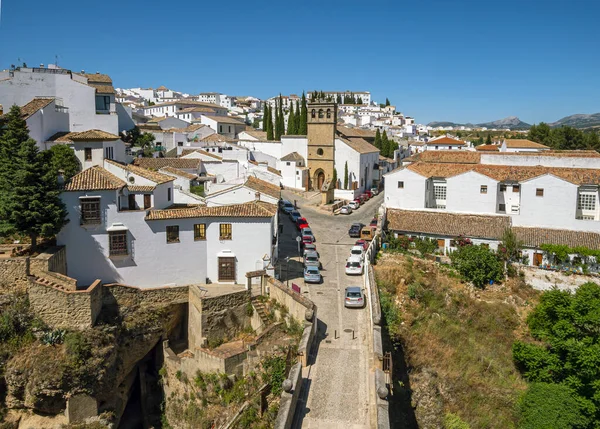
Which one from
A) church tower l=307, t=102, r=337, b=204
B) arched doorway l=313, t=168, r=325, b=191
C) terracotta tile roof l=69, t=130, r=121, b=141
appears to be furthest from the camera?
arched doorway l=313, t=168, r=325, b=191

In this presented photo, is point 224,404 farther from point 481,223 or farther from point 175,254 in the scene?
point 481,223

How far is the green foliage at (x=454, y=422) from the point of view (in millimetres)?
23875

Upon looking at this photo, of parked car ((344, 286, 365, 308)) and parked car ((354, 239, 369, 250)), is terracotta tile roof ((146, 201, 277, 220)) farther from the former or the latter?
parked car ((354, 239, 369, 250))

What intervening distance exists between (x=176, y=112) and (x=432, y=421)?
2880 inches

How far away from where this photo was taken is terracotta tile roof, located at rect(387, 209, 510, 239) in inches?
1383

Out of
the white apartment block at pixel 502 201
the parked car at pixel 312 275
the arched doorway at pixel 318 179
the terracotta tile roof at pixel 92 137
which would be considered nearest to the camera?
the parked car at pixel 312 275

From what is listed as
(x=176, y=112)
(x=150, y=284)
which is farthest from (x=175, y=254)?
(x=176, y=112)

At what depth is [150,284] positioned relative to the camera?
84.2 ft

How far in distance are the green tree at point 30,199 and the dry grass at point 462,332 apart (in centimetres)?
1809

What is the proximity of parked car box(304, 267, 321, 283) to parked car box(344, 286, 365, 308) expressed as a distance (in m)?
3.03

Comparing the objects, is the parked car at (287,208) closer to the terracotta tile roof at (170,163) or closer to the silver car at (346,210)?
the silver car at (346,210)

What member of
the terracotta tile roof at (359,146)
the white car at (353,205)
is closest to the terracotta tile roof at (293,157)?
the terracotta tile roof at (359,146)

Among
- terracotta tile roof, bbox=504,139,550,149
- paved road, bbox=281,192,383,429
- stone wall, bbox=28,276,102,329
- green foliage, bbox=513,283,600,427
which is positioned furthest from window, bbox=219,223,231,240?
terracotta tile roof, bbox=504,139,550,149

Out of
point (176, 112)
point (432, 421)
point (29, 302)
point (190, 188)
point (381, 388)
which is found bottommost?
point (432, 421)
